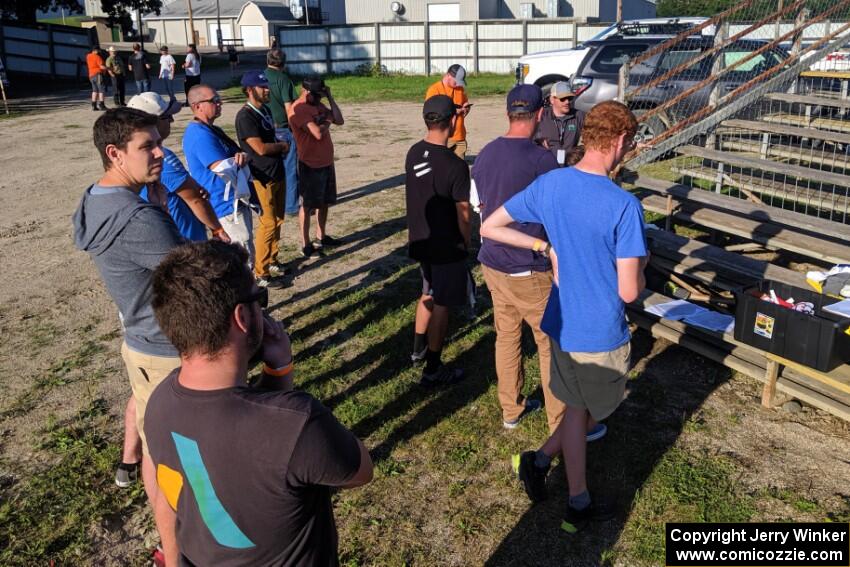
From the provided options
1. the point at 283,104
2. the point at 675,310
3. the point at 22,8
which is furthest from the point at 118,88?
the point at 675,310

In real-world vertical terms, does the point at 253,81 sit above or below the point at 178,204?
above

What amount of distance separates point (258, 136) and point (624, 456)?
14.0 ft

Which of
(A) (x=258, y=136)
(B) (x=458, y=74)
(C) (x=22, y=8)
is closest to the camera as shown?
(A) (x=258, y=136)

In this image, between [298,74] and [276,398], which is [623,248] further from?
[298,74]

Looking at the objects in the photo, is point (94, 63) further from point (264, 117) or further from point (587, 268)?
point (587, 268)

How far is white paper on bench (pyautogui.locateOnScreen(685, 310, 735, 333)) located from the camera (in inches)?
191

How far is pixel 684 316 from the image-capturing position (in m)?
5.13

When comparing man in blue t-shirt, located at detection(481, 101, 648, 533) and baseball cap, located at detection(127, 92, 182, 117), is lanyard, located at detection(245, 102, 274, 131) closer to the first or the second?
baseball cap, located at detection(127, 92, 182, 117)

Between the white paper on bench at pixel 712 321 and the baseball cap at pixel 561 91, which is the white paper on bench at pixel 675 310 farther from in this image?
the baseball cap at pixel 561 91

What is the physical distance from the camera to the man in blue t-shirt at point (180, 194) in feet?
13.6

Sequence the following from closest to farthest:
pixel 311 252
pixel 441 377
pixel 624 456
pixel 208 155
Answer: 1. pixel 624 456
2. pixel 441 377
3. pixel 208 155
4. pixel 311 252

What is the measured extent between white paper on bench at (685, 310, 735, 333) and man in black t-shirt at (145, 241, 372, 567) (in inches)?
145

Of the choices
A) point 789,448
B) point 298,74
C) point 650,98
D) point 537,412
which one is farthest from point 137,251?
point 298,74

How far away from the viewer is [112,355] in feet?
18.5
